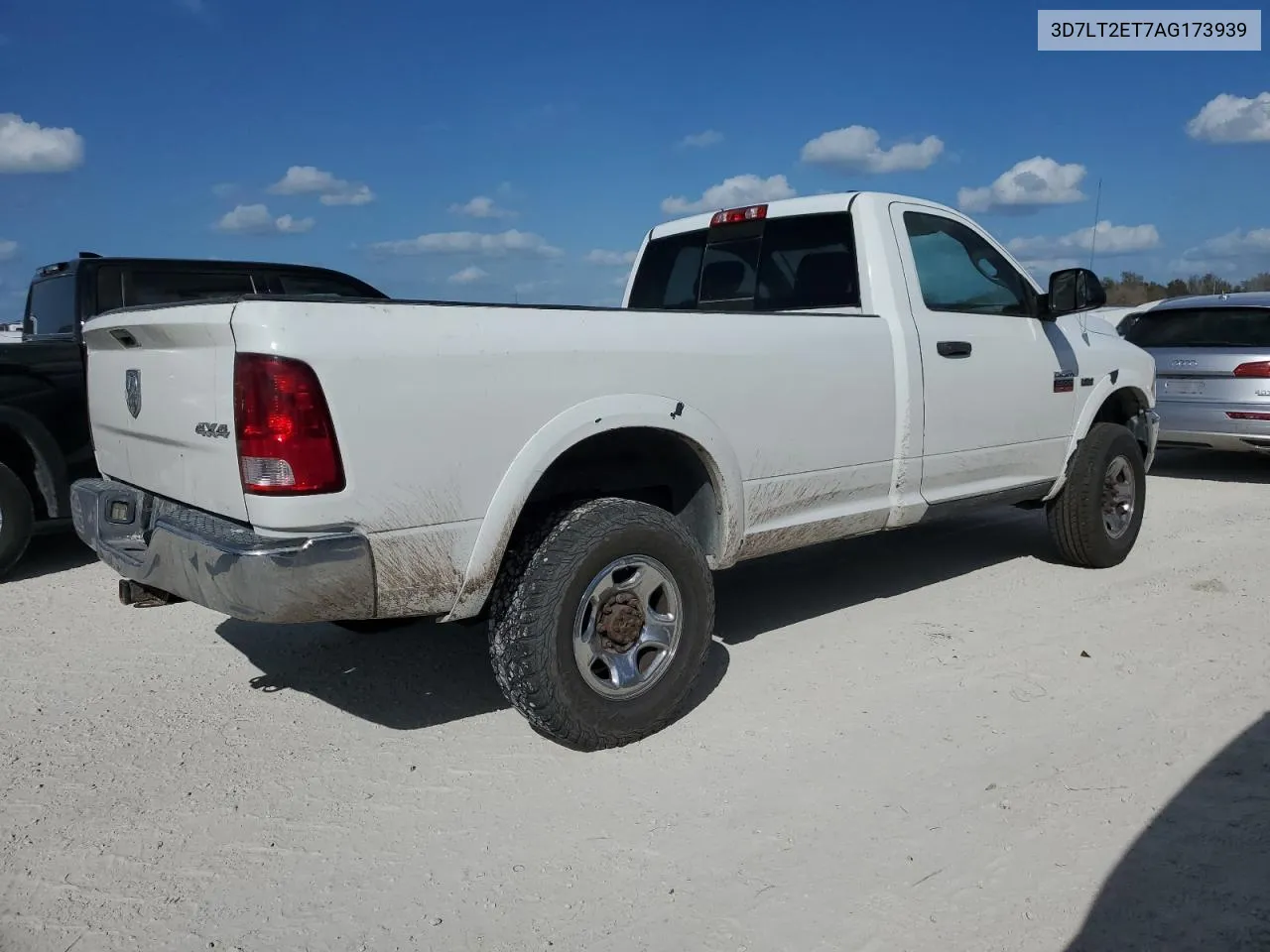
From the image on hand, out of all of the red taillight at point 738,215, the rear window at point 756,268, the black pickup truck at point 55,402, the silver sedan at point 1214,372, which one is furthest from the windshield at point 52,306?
the silver sedan at point 1214,372

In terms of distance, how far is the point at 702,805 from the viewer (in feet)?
10.5

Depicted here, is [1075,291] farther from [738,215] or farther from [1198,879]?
[1198,879]

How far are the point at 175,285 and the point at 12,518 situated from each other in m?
2.02

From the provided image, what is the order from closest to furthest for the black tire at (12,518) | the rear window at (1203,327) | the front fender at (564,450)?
1. the front fender at (564,450)
2. the black tire at (12,518)
3. the rear window at (1203,327)

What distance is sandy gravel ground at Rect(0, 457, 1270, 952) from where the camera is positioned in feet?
8.59

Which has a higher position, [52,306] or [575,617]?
[52,306]

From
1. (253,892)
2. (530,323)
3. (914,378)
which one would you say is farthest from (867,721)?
(253,892)

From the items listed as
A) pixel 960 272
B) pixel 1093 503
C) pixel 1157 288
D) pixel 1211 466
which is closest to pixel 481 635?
pixel 960 272

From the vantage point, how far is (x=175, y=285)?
7215mm

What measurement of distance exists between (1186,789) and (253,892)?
277 centimetres

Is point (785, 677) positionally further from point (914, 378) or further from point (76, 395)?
point (76, 395)

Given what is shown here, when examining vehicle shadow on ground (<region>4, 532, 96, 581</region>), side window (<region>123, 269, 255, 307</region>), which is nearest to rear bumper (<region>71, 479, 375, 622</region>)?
vehicle shadow on ground (<region>4, 532, 96, 581</region>)

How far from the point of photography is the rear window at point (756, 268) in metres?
4.82

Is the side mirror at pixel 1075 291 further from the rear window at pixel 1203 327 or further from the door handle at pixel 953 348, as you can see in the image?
the rear window at pixel 1203 327
